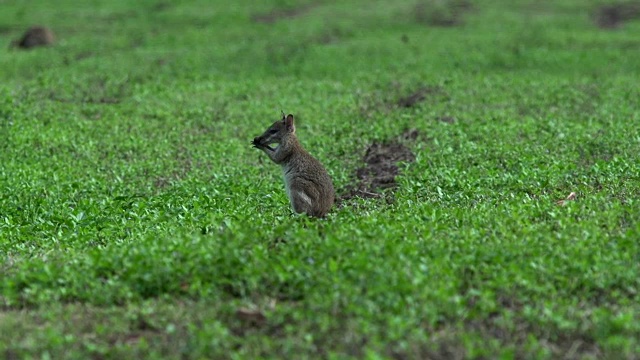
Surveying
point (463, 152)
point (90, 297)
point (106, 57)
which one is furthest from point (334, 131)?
point (106, 57)

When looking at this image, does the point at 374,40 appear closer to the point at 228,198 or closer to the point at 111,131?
the point at 111,131

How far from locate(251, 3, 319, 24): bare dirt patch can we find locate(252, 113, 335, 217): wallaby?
26036mm

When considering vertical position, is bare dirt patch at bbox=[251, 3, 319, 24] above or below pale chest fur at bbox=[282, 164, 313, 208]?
below

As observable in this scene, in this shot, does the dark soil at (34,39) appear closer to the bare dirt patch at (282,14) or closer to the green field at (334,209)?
the green field at (334,209)

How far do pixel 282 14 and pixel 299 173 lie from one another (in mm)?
29537

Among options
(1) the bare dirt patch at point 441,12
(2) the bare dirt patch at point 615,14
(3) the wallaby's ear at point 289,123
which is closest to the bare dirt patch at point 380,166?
(3) the wallaby's ear at point 289,123

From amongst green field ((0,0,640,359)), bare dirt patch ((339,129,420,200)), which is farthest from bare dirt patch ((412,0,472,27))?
bare dirt patch ((339,129,420,200))

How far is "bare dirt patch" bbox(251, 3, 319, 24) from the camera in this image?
38.1m

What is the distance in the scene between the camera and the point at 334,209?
38.9ft

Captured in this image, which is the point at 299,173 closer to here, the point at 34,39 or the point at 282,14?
the point at 34,39

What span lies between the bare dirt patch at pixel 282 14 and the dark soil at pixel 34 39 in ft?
30.7

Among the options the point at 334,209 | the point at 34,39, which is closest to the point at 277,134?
the point at 334,209

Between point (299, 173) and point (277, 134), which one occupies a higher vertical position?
point (277, 134)

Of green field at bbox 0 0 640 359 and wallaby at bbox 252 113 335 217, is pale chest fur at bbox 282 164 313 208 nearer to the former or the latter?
wallaby at bbox 252 113 335 217
